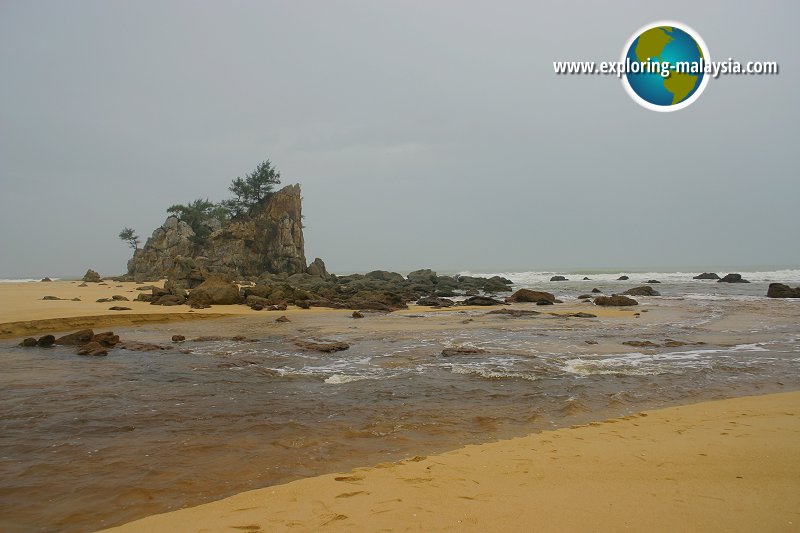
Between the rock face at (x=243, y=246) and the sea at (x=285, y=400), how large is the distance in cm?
3785

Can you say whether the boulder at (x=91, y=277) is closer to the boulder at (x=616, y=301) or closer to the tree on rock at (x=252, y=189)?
the tree on rock at (x=252, y=189)

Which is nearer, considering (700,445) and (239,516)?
(239,516)

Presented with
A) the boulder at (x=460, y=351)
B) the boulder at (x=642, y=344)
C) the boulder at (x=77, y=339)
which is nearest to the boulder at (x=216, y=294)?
the boulder at (x=77, y=339)

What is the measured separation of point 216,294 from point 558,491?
23.1 metres

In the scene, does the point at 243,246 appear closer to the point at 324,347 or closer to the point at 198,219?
the point at 198,219

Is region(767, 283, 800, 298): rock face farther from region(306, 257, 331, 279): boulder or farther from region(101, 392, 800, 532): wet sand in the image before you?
region(306, 257, 331, 279): boulder

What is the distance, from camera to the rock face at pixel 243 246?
50875 millimetres

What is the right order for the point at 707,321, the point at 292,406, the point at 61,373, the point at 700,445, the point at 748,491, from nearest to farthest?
the point at 748,491, the point at 700,445, the point at 292,406, the point at 61,373, the point at 707,321

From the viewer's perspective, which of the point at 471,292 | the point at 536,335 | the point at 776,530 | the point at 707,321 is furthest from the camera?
the point at 471,292

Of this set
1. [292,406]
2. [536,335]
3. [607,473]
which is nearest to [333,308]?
[536,335]

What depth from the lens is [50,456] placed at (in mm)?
4910

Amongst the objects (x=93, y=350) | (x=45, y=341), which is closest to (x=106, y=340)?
Result: (x=93, y=350)

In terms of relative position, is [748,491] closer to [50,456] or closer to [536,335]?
[50,456]

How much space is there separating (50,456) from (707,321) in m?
21.6
